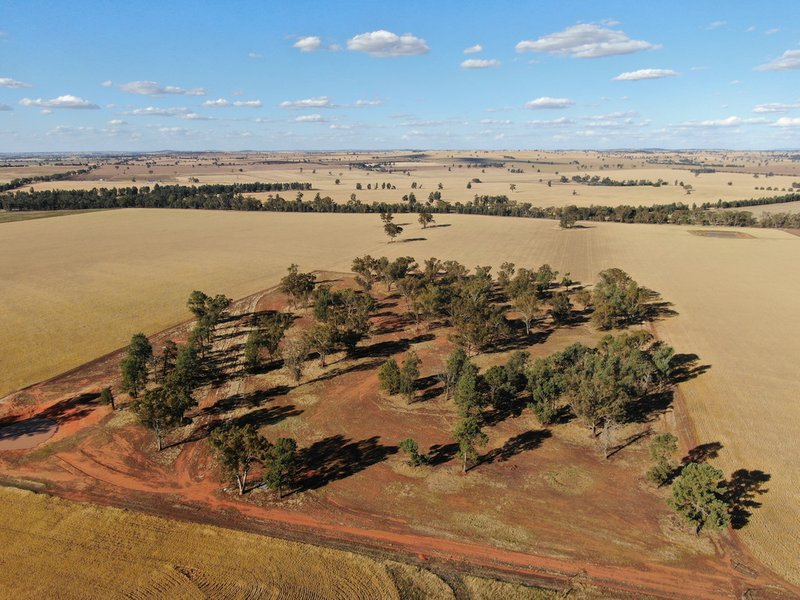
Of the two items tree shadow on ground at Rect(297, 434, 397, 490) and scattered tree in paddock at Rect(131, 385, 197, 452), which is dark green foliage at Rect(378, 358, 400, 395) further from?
scattered tree in paddock at Rect(131, 385, 197, 452)

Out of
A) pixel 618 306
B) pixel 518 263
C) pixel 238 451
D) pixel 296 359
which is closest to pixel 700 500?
pixel 238 451

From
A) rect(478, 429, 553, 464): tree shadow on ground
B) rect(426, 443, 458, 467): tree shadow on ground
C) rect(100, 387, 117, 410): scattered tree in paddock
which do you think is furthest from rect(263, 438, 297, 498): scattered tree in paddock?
rect(100, 387, 117, 410): scattered tree in paddock

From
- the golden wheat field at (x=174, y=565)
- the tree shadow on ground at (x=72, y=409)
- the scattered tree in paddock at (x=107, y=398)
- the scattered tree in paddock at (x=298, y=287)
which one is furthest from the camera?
the scattered tree in paddock at (x=298, y=287)

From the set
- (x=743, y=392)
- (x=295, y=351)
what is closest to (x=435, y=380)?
(x=295, y=351)

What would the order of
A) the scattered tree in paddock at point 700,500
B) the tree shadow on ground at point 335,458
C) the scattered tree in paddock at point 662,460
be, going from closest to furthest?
the scattered tree in paddock at point 700,500 < the scattered tree in paddock at point 662,460 < the tree shadow on ground at point 335,458

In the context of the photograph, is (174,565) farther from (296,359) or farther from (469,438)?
(296,359)

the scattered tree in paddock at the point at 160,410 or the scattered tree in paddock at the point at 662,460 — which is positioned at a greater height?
the scattered tree in paddock at the point at 160,410

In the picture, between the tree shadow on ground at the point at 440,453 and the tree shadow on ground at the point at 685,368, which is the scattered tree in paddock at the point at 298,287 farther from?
the tree shadow on ground at the point at 685,368

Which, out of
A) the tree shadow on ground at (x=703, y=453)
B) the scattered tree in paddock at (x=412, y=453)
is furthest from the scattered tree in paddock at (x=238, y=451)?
the tree shadow on ground at (x=703, y=453)

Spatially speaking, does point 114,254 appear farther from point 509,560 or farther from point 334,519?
point 509,560
